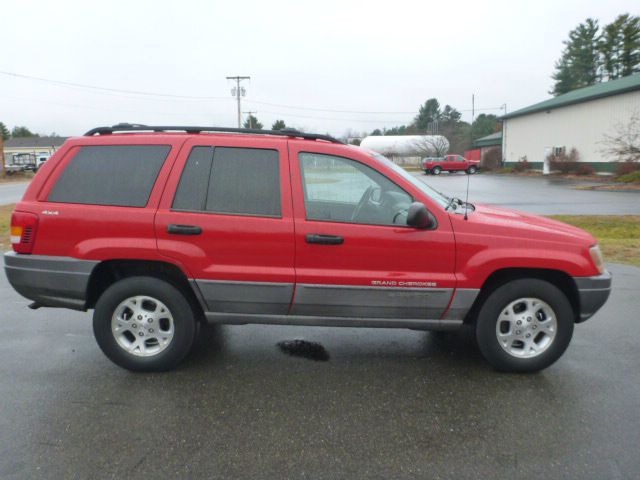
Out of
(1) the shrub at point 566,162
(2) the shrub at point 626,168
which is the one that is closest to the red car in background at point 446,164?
(1) the shrub at point 566,162

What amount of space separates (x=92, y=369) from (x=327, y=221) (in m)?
2.27

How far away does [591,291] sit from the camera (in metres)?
3.78

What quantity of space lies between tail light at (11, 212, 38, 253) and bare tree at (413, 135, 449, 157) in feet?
191

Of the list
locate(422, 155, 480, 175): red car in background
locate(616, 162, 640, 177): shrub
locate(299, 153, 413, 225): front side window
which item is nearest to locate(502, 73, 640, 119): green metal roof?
locate(616, 162, 640, 177): shrub

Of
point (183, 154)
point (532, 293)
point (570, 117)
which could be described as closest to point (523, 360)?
point (532, 293)

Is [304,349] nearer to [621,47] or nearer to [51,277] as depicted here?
[51,277]

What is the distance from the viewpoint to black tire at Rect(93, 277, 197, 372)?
3.82 m

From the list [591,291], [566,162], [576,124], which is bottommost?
[591,291]

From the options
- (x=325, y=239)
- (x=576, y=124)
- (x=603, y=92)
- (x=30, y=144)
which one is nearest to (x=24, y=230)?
(x=325, y=239)

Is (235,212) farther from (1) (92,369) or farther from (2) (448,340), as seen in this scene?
(2) (448,340)

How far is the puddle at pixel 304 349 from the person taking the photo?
426 cm

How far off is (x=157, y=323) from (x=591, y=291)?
340 centimetres

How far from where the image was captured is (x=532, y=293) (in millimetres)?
3771

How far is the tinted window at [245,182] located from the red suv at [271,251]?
0.4 inches
